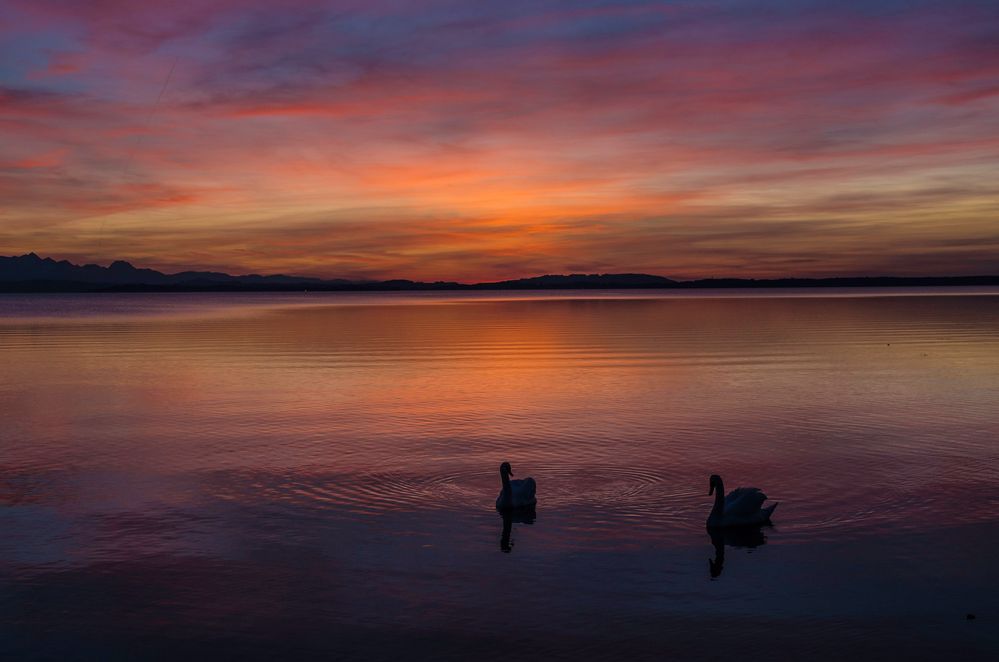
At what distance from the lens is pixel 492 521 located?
17375mm

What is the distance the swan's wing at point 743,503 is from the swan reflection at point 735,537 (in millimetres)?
274

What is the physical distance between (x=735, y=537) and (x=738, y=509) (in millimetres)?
582

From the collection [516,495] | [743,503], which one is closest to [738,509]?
[743,503]

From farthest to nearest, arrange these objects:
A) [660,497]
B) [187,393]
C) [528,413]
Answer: [187,393] < [528,413] < [660,497]

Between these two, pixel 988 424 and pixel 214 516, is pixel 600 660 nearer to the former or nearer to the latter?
pixel 214 516

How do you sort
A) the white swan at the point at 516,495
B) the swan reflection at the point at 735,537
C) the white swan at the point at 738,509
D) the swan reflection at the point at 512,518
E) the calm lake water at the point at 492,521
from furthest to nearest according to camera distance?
the white swan at the point at 516,495
the white swan at the point at 738,509
the swan reflection at the point at 512,518
the swan reflection at the point at 735,537
the calm lake water at the point at 492,521

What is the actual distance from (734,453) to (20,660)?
687 inches

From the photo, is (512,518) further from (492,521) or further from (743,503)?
(743,503)

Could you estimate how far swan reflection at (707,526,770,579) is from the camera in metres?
15.9

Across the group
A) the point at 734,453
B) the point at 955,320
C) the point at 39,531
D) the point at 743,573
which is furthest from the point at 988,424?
the point at 955,320

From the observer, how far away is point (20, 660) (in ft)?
37.7

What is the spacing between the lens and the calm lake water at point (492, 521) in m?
12.4

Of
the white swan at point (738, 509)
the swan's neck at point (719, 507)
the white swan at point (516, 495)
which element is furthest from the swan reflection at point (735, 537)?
the white swan at point (516, 495)

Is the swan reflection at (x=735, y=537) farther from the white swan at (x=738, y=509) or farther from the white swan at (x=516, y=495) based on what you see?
the white swan at (x=516, y=495)
